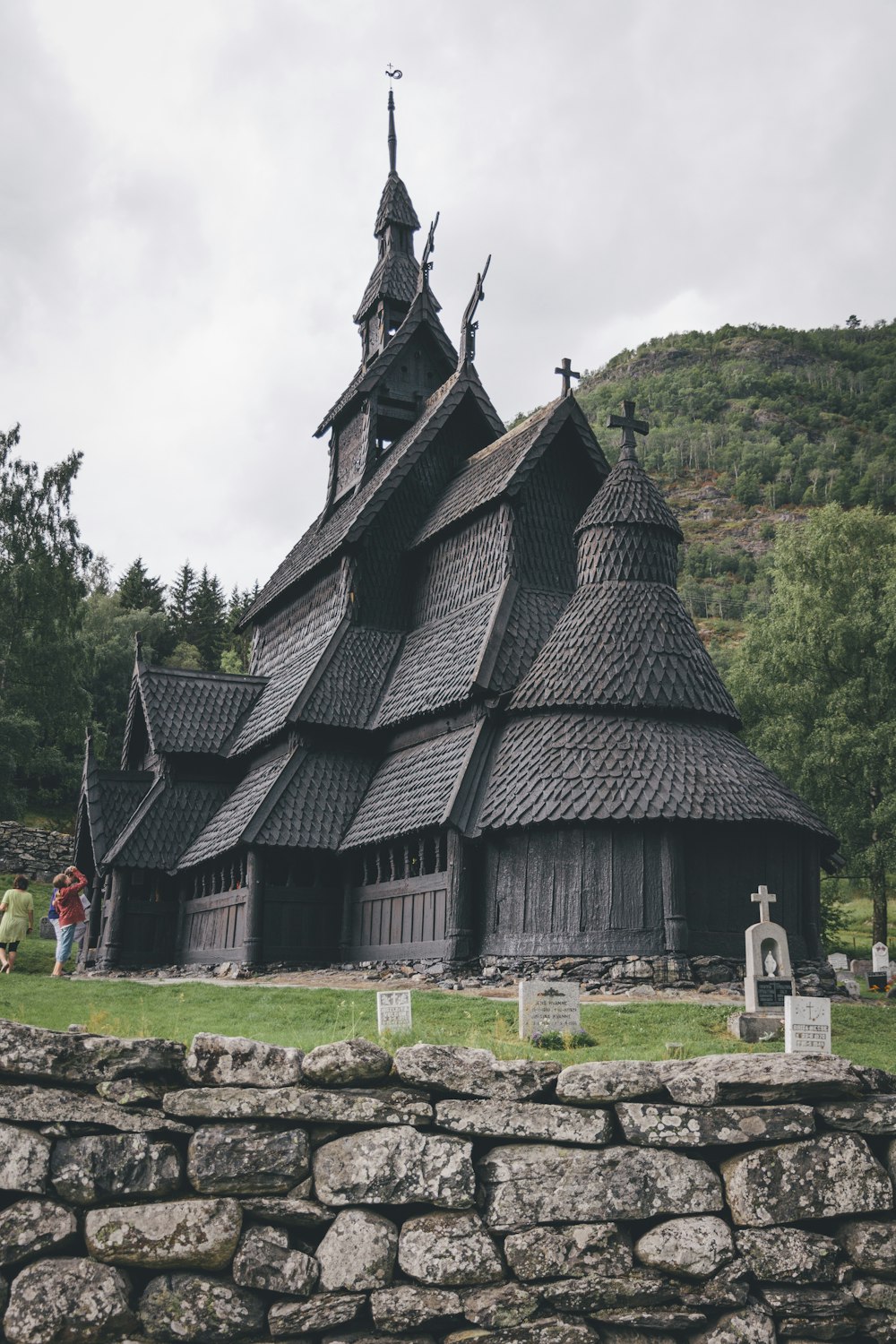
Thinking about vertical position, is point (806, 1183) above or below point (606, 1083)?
below

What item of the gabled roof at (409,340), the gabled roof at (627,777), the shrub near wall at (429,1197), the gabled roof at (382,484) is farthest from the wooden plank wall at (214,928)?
the shrub near wall at (429,1197)

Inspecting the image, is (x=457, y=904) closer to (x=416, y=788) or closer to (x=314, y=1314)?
(x=416, y=788)

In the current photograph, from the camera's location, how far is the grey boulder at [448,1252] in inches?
258

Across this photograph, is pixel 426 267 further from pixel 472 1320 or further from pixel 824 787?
pixel 472 1320

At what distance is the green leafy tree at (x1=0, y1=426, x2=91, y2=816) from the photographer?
37.9m

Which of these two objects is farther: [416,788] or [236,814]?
[236,814]

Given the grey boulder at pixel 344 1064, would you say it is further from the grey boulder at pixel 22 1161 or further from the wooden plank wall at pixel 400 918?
the wooden plank wall at pixel 400 918

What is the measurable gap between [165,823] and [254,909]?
5237 millimetres

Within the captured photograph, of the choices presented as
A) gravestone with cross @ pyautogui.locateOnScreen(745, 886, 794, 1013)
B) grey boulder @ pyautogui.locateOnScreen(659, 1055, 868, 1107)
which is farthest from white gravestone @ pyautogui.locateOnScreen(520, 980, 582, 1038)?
grey boulder @ pyautogui.locateOnScreen(659, 1055, 868, 1107)

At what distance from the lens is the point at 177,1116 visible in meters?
6.61

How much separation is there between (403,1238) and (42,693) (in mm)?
35233

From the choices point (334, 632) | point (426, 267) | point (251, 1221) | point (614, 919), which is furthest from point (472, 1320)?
point (426, 267)

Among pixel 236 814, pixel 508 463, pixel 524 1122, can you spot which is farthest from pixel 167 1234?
pixel 508 463

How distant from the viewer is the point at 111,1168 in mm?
6414
